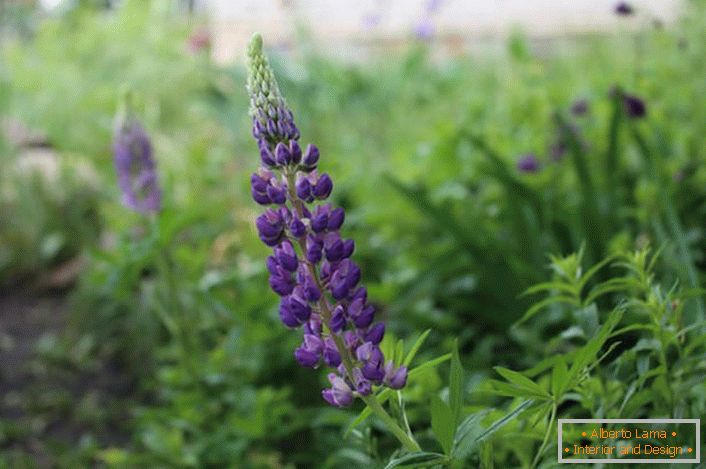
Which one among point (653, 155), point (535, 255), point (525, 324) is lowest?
point (525, 324)

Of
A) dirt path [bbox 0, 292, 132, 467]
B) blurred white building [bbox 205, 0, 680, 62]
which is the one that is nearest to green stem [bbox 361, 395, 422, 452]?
dirt path [bbox 0, 292, 132, 467]

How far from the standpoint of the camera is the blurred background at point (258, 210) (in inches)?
76.7

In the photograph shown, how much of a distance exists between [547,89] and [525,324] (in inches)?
56.8

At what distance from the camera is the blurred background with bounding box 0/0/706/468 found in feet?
6.39

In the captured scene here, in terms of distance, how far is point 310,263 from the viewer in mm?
921

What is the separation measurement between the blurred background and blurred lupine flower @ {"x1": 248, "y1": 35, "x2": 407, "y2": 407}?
28cm

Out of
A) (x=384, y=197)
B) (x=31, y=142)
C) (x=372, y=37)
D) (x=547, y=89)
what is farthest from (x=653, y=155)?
(x=372, y=37)

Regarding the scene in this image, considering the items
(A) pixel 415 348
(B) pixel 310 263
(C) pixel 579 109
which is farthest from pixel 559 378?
(C) pixel 579 109

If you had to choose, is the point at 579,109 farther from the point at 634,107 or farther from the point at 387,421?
the point at 387,421

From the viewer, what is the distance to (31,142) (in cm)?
482

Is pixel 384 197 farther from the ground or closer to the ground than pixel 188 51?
closer to the ground

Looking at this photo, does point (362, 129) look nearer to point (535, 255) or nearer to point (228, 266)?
point (228, 266)

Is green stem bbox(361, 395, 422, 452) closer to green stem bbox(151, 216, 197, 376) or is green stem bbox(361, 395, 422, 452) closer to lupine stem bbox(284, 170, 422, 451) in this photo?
lupine stem bbox(284, 170, 422, 451)

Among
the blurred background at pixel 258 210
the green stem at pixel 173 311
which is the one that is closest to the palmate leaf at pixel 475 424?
the blurred background at pixel 258 210
